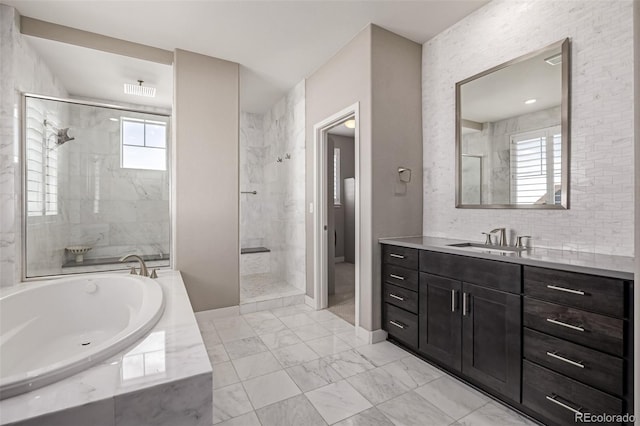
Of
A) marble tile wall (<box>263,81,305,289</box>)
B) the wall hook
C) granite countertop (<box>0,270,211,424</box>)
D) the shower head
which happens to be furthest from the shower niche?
the wall hook

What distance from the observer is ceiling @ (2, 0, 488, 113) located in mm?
2305

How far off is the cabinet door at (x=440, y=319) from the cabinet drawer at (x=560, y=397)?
0.42 metres

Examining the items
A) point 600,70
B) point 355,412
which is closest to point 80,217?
point 355,412

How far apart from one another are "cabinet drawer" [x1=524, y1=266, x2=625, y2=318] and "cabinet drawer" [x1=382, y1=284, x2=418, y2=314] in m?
0.82

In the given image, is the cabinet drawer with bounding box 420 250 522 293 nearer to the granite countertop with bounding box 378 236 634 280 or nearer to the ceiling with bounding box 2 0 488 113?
the granite countertop with bounding box 378 236 634 280

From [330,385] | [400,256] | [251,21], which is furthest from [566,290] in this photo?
[251,21]

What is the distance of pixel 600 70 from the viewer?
174 cm

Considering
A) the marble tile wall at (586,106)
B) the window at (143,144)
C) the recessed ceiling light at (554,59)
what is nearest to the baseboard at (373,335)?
the marble tile wall at (586,106)

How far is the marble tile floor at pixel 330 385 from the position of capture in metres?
1.62

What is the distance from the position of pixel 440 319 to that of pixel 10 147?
138 inches

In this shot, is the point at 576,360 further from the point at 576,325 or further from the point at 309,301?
the point at 309,301

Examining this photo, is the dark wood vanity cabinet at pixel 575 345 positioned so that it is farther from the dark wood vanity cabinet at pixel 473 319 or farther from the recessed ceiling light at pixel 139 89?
the recessed ceiling light at pixel 139 89

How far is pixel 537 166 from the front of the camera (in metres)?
2.03

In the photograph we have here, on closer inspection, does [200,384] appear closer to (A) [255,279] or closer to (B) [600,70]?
(B) [600,70]
